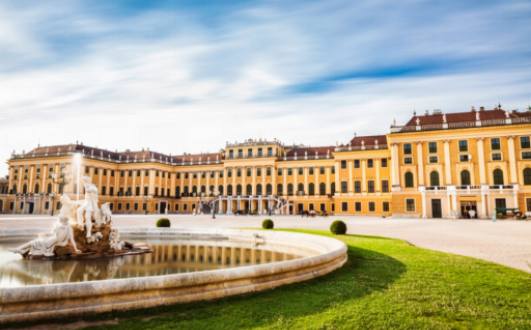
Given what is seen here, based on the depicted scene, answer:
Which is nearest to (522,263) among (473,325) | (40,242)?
(473,325)

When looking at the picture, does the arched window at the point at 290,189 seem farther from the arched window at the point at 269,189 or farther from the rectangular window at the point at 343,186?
the rectangular window at the point at 343,186

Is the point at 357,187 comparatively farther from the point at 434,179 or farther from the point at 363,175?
the point at 434,179

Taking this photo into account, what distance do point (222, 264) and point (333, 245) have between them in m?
3.21

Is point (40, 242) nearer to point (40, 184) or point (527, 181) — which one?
point (527, 181)

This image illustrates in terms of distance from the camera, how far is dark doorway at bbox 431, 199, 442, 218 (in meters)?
42.0

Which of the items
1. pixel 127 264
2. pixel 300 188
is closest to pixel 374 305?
pixel 127 264

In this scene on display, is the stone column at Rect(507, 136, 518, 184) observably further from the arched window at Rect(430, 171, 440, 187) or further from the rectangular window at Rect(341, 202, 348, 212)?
the rectangular window at Rect(341, 202, 348, 212)

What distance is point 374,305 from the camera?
5.32 m

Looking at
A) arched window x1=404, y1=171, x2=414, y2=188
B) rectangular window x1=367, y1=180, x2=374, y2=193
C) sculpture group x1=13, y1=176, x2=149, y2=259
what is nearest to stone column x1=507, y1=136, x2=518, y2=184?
arched window x1=404, y1=171, x2=414, y2=188

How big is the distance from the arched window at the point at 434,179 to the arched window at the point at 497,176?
19.3ft

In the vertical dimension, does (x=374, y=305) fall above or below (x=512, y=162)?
below

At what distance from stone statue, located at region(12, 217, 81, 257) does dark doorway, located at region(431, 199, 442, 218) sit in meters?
41.2

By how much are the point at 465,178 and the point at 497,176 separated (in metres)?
3.29

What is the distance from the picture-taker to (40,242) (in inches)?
364
